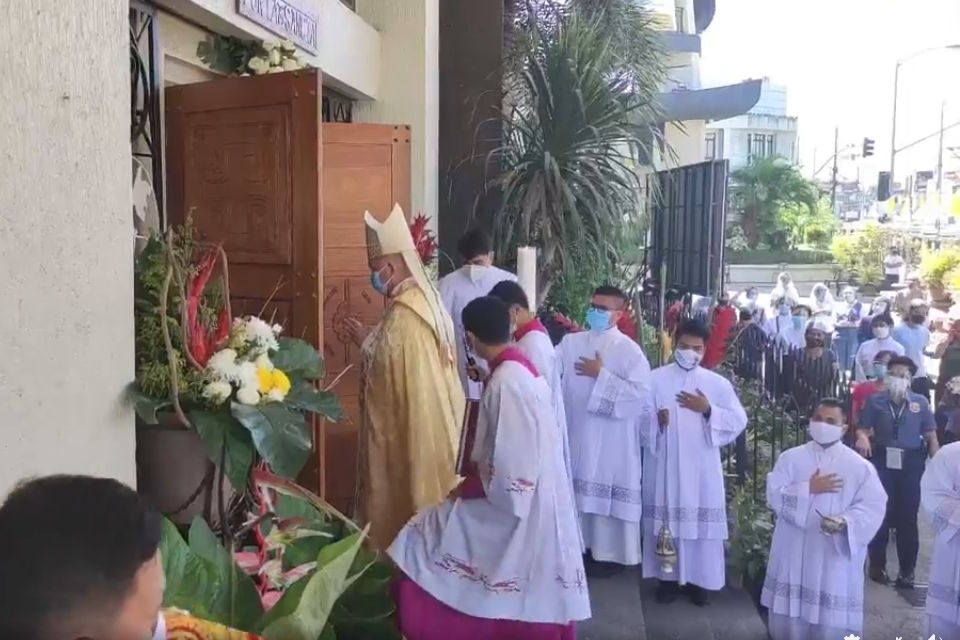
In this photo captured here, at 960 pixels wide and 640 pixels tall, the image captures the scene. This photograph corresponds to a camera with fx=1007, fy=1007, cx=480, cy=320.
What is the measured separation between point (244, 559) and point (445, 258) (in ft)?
20.4

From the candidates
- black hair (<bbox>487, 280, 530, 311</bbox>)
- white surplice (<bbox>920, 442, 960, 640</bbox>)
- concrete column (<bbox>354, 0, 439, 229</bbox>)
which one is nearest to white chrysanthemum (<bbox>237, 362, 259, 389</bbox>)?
black hair (<bbox>487, 280, 530, 311</bbox>)

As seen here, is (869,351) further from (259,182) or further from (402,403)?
(259,182)

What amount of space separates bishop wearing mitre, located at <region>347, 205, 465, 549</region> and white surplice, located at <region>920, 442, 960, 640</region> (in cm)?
214

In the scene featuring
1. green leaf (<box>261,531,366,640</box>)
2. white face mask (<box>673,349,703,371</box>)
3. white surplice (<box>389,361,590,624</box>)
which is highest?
green leaf (<box>261,531,366,640</box>)

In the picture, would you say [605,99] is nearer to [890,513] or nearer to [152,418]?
[890,513]

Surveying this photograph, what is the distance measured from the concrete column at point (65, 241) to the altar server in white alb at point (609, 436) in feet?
11.7

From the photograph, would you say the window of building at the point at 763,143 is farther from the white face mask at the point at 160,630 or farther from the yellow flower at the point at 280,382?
the white face mask at the point at 160,630

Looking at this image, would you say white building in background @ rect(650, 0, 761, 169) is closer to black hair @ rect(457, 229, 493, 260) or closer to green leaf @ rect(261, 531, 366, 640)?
black hair @ rect(457, 229, 493, 260)

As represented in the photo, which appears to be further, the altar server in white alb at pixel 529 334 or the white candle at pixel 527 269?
the white candle at pixel 527 269

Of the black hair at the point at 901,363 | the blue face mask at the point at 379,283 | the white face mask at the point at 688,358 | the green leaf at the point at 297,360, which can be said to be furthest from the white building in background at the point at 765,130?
the green leaf at the point at 297,360

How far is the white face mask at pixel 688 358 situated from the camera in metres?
5.29

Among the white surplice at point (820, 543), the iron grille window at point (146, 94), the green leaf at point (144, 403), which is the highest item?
the iron grille window at point (146, 94)

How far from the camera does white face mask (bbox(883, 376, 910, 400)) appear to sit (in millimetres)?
5723

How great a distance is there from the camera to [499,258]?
26.3 feet
